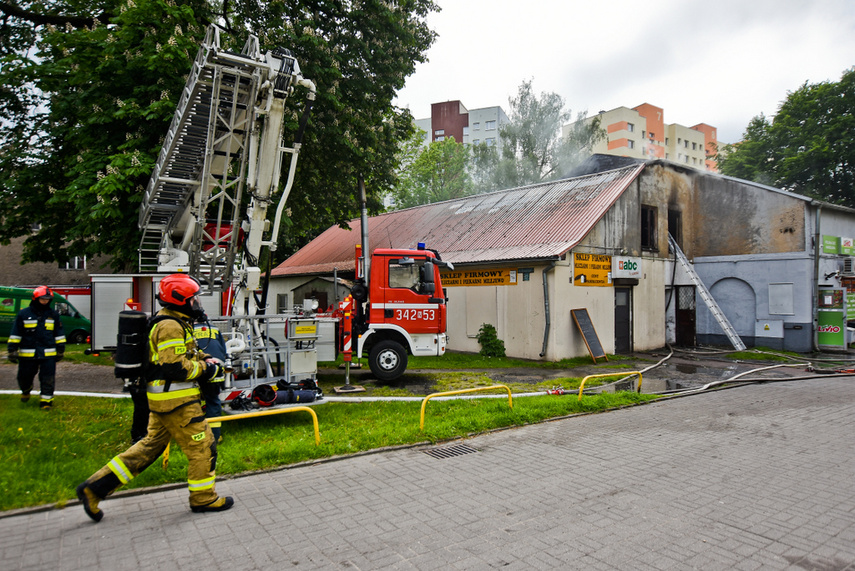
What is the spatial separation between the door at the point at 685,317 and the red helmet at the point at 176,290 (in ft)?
59.0

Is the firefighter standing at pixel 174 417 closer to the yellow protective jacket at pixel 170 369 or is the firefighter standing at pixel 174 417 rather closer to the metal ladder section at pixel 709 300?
the yellow protective jacket at pixel 170 369

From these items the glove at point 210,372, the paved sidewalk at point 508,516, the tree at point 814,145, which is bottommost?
the paved sidewalk at point 508,516

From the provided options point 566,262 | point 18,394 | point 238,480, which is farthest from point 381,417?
point 566,262

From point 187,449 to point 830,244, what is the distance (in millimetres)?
20505

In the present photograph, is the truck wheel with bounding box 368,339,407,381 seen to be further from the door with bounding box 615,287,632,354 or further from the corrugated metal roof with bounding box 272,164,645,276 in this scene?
the door with bounding box 615,287,632,354

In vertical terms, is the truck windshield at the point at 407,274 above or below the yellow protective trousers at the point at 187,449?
above

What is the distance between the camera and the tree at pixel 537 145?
39.4 metres

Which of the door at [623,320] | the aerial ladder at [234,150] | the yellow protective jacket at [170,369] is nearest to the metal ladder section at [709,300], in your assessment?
the door at [623,320]

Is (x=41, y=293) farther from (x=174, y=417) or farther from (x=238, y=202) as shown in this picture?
(x=174, y=417)

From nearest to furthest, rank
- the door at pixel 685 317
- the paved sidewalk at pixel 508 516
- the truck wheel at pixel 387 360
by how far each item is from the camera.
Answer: the paved sidewalk at pixel 508 516 < the truck wheel at pixel 387 360 < the door at pixel 685 317

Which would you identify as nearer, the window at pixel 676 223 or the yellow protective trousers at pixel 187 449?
the yellow protective trousers at pixel 187 449

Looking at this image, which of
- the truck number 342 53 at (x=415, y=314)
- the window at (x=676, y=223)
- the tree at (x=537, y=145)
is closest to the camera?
the truck number 342 53 at (x=415, y=314)

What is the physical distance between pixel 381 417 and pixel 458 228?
521 inches

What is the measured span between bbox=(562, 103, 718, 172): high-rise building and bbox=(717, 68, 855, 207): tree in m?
19.2
